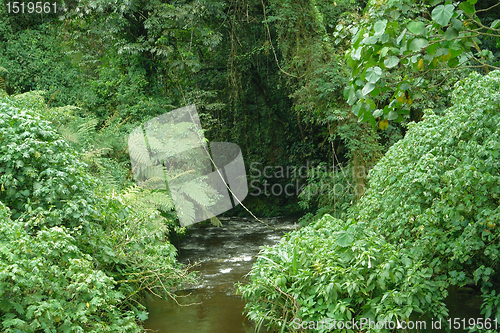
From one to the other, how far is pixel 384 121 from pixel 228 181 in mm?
11037

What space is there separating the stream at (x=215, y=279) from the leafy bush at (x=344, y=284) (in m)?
0.76

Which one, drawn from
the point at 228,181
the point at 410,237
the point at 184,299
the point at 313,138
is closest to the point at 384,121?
the point at 410,237

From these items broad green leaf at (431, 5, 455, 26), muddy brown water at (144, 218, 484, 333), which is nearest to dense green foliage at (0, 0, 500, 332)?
broad green leaf at (431, 5, 455, 26)

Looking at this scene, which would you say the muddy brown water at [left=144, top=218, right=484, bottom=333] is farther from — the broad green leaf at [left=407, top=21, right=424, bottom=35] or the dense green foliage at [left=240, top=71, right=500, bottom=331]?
the broad green leaf at [left=407, top=21, right=424, bottom=35]

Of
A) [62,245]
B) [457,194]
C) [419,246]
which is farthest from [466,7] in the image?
[62,245]

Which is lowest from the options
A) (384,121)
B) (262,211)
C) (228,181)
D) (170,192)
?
(262,211)

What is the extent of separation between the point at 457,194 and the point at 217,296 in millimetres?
3422

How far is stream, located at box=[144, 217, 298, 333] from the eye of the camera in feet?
15.2

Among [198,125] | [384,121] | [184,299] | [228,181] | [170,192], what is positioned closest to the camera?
[384,121]

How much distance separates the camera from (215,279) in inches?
248

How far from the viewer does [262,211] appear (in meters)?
13.0

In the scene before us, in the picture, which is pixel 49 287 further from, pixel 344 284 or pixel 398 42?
pixel 398 42

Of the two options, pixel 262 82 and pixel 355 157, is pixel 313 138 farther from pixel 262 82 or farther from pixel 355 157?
pixel 355 157

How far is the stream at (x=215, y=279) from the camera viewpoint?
4629 millimetres
